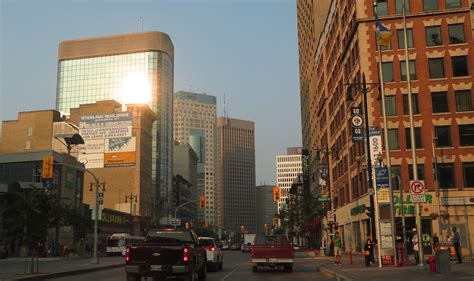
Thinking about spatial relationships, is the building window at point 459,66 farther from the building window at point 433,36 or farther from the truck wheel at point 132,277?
the truck wheel at point 132,277

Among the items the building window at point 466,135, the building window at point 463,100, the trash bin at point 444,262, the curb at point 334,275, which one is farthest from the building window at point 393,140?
the trash bin at point 444,262

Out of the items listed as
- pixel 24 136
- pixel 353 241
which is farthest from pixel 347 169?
pixel 24 136

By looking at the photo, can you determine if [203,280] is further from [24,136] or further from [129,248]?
[24,136]

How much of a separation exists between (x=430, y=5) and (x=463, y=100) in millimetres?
9672

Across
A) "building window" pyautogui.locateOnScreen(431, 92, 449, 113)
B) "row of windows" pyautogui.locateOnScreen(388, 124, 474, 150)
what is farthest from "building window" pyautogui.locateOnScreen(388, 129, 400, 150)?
"building window" pyautogui.locateOnScreen(431, 92, 449, 113)

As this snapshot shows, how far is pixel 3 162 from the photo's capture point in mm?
71125

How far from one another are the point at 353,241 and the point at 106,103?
83.8m

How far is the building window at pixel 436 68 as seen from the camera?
46.5 metres

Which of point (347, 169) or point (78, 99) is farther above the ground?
point (78, 99)

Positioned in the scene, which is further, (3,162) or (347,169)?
(3,162)

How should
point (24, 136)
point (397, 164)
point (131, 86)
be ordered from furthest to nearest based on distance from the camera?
point (131, 86) < point (24, 136) < point (397, 164)

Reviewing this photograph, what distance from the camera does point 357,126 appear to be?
30109mm

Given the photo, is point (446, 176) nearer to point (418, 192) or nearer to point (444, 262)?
point (418, 192)

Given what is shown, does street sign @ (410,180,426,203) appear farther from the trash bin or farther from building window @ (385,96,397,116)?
building window @ (385,96,397,116)
